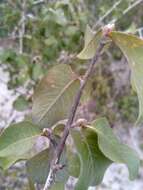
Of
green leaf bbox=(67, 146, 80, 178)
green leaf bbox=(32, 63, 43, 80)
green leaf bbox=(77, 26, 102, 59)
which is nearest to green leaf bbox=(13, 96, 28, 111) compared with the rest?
green leaf bbox=(32, 63, 43, 80)

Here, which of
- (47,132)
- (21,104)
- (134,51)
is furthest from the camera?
(21,104)

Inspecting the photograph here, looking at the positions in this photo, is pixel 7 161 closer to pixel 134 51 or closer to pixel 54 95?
pixel 54 95

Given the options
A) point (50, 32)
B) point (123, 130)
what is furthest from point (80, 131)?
point (123, 130)

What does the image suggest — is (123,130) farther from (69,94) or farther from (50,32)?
(69,94)

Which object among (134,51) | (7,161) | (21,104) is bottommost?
(21,104)

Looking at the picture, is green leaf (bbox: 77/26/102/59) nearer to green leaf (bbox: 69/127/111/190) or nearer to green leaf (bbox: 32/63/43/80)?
green leaf (bbox: 69/127/111/190)

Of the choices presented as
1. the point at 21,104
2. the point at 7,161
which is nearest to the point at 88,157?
the point at 7,161
